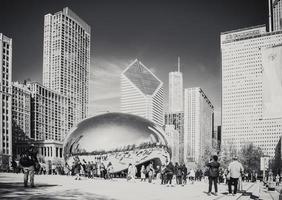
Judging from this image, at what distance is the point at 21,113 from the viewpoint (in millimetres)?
149250

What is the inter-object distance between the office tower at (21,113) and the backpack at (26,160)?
127755mm

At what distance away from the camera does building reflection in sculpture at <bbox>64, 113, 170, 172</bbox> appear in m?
30.3

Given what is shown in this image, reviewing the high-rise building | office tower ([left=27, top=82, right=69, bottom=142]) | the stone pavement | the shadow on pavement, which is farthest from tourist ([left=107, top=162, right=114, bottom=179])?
office tower ([left=27, top=82, right=69, bottom=142])

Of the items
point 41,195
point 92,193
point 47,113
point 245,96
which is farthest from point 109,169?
point 245,96

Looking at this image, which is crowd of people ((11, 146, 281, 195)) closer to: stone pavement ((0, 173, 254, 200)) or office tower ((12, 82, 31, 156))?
stone pavement ((0, 173, 254, 200))

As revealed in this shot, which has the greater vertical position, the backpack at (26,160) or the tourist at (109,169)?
the backpack at (26,160)

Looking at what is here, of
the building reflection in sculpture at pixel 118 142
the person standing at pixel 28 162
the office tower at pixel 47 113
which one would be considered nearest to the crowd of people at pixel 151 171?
the person standing at pixel 28 162

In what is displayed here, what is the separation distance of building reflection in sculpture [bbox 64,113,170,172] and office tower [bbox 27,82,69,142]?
4961 inches

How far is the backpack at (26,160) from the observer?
1356 cm

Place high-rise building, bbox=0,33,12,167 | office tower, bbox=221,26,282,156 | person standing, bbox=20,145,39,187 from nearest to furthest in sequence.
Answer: person standing, bbox=20,145,39,187, high-rise building, bbox=0,33,12,167, office tower, bbox=221,26,282,156

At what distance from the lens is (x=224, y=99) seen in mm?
179875

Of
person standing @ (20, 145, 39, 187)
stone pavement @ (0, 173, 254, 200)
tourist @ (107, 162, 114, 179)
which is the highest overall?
person standing @ (20, 145, 39, 187)

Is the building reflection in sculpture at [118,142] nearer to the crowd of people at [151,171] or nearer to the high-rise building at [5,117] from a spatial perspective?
the crowd of people at [151,171]

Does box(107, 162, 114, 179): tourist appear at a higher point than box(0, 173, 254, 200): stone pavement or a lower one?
lower
